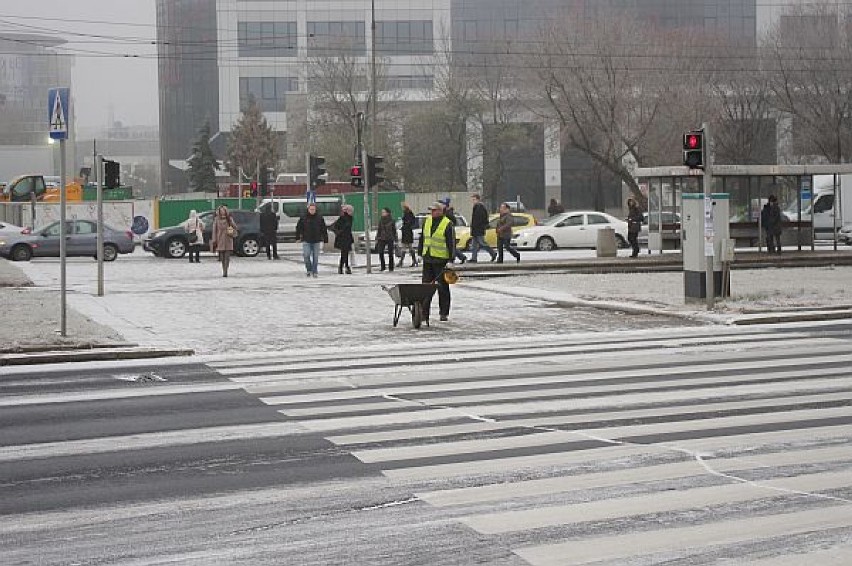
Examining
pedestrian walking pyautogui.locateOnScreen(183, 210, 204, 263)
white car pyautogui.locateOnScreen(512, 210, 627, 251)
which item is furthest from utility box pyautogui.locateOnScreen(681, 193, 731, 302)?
white car pyautogui.locateOnScreen(512, 210, 627, 251)

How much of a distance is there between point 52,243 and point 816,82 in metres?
34.8

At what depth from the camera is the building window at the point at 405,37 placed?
99812 mm

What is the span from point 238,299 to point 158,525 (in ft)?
62.4

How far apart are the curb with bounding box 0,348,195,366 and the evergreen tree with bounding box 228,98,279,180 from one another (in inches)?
3020

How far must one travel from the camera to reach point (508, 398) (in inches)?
504

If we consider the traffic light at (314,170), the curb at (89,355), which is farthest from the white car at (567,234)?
the curb at (89,355)

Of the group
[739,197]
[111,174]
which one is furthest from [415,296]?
[739,197]

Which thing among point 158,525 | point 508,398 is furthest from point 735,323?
point 158,525

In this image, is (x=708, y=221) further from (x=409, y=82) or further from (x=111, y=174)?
(x=409, y=82)

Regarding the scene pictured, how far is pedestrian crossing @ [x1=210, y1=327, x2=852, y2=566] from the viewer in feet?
24.6

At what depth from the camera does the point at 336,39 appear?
89000 millimetres

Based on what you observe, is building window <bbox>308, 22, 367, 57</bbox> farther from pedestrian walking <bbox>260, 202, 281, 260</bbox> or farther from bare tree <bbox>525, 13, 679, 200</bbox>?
pedestrian walking <bbox>260, 202, 281, 260</bbox>

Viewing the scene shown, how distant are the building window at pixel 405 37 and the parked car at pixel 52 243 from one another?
186 feet

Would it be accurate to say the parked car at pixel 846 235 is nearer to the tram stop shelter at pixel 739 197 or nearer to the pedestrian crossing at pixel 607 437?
the tram stop shelter at pixel 739 197
